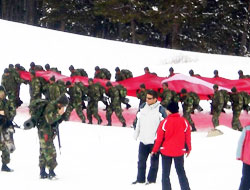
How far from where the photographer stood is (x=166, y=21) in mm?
40344

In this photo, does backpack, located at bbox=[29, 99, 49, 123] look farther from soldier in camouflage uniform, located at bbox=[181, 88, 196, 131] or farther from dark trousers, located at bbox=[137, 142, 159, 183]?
soldier in camouflage uniform, located at bbox=[181, 88, 196, 131]

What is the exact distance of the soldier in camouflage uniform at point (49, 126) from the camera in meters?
9.00

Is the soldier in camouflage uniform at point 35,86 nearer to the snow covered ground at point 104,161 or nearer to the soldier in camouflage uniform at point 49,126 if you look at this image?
the snow covered ground at point 104,161

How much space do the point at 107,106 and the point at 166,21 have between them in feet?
79.7

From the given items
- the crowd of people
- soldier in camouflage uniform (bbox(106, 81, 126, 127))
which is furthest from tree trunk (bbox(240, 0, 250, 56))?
soldier in camouflage uniform (bbox(106, 81, 126, 127))

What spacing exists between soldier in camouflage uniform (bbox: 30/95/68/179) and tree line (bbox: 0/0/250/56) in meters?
30.6

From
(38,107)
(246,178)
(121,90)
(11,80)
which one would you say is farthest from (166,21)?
(246,178)

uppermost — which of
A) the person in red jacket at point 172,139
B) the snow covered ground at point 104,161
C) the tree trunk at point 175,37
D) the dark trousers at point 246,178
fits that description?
the tree trunk at point 175,37

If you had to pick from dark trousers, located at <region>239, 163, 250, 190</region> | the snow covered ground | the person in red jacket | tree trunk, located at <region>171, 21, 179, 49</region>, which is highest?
tree trunk, located at <region>171, 21, 179, 49</region>

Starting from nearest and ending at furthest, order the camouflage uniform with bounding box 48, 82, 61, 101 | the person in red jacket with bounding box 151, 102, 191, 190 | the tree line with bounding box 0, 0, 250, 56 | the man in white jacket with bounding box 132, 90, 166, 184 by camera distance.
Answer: the person in red jacket with bounding box 151, 102, 191, 190, the man in white jacket with bounding box 132, 90, 166, 184, the camouflage uniform with bounding box 48, 82, 61, 101, the tree line with bounding box 0, 0, 250, 56

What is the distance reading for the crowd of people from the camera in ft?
27.1

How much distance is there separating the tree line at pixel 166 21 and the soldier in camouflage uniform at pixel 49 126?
100ft

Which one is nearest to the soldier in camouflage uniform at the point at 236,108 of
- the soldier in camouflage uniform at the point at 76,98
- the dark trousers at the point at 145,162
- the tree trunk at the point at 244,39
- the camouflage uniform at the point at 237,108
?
the camouflage uniform at the point at 237,108

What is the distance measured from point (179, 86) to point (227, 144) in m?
5.59
